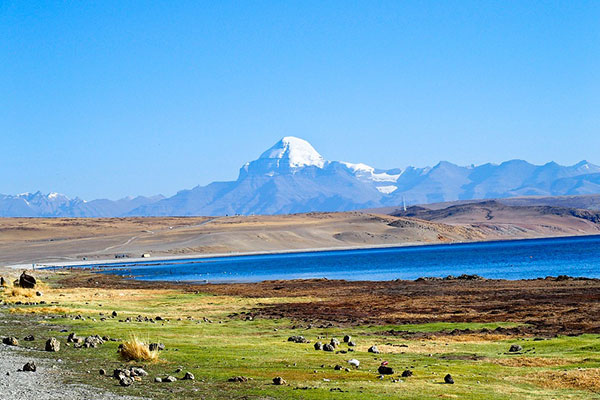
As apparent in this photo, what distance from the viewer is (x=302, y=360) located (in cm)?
2058

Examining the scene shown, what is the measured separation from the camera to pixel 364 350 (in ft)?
76.0

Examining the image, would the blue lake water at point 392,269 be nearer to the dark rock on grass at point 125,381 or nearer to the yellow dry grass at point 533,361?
the yellow dry grass at point 533,361

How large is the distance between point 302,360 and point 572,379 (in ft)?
23.0

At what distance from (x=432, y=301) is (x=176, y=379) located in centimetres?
2837

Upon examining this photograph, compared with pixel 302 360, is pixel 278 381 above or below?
above

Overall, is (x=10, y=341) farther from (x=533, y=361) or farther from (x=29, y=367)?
(x=533, y=361)

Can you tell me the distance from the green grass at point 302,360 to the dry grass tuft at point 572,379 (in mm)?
285

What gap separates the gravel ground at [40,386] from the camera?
14906mm

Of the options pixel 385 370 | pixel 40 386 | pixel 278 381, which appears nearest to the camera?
pixel 40 386

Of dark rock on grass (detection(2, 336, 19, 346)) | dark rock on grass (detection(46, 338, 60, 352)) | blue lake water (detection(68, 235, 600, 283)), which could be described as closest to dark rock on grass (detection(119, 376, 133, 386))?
dark rock on grass (detection(46, 338, 60, 352))

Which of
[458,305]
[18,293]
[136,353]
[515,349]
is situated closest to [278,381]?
[136,353]

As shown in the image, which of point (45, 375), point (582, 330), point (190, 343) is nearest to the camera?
point (45, 375)

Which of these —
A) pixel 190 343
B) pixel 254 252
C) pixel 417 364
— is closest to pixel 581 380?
pixel 417 364

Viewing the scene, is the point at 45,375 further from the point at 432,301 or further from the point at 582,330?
the point at 432,301
